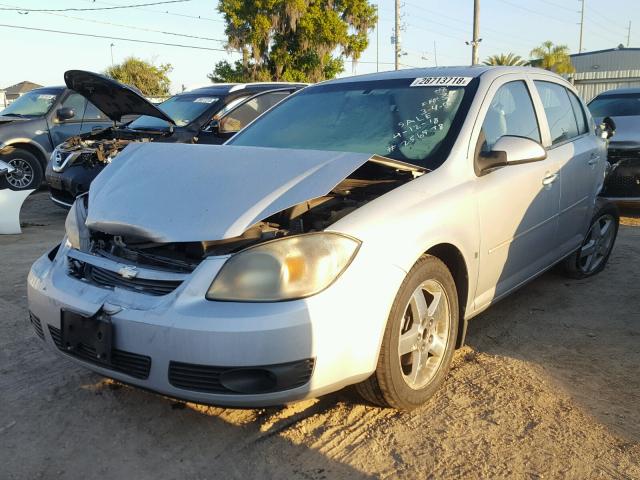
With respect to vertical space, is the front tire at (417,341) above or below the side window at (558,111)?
below

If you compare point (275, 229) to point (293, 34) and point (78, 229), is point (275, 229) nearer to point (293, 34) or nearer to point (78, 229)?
point (78, 229)

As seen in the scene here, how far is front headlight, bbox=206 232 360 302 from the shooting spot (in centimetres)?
229

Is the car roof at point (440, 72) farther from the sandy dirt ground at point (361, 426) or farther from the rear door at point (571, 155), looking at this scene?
the sandy dirt ground at point (361, 426)

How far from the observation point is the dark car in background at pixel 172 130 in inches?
278

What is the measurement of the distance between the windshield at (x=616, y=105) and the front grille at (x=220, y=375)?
8.13 meters

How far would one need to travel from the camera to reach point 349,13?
104 feet

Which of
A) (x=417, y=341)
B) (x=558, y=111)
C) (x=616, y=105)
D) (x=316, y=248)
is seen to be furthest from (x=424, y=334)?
(x=616, y=105)

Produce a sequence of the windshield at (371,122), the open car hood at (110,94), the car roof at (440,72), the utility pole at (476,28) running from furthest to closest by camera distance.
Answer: the utility pole at (476,28)
the open car hood at (110,94)
the car roof at (440,72)
the windshield at (371,122)

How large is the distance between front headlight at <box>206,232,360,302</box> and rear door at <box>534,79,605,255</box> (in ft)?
7.31

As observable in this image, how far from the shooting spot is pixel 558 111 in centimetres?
433

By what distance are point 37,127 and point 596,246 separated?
836 cm

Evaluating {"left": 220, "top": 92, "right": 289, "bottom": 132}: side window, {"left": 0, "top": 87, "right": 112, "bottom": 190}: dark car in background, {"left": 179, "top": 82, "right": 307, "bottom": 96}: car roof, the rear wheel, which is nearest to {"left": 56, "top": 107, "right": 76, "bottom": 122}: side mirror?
{"left": 0, "top": 87, "right": 112, "bottom": 190}: dark car in background

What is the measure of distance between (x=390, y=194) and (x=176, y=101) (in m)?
5.98

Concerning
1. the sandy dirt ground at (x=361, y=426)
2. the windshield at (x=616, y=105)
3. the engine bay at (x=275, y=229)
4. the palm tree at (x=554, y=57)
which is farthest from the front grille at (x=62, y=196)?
the palm tree at (x=554, y=57)
